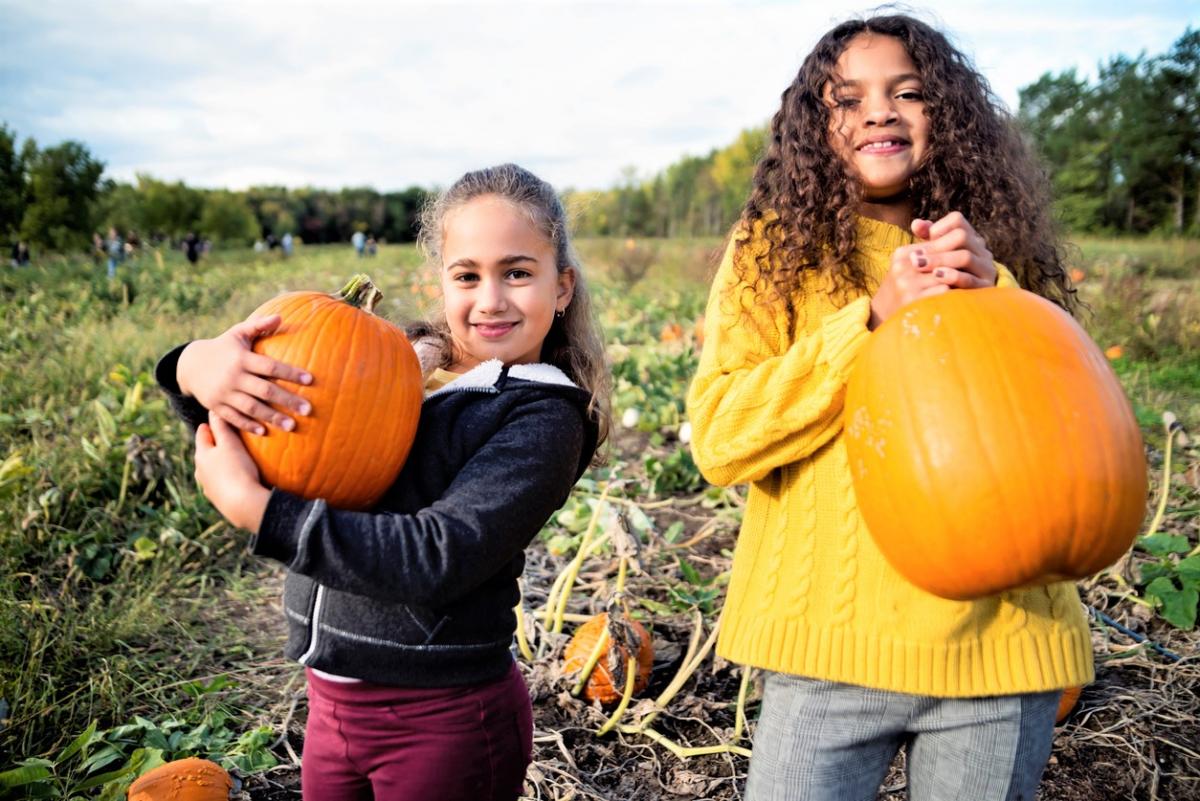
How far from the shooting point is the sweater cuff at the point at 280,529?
1201mm

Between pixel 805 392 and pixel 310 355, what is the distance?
81 cm

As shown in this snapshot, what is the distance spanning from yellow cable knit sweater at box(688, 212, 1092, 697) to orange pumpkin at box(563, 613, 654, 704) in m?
0.90

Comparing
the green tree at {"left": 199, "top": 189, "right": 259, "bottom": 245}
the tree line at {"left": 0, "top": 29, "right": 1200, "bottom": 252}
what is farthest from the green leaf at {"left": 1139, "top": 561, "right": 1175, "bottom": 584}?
the green tree at {"left": 199, "top": 189, "right": 259, "bottom": 245}

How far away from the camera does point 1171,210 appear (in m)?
37.1

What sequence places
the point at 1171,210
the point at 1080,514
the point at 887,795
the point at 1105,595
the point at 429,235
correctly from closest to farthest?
the point at 1080,514, the point at 429,235, the point at 887,795, the point at 1105,595, the point at 1171,210

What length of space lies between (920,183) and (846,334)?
1.55 ft

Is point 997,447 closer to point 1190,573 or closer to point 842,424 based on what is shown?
point 842,424

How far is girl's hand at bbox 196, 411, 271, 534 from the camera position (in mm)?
1237

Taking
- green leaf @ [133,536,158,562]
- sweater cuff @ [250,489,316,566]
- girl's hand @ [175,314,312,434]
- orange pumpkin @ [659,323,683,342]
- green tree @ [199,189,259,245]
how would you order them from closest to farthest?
sweater cuff @ [250,489,316,566] < girl's hand @ [175,314,312,434] < green leaf @ [133,536,158,562] < orange pumpkin @ [659,323,683,342] < green tree @ [199,189,259,245]

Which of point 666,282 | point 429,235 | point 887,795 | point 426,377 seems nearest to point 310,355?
point 426,377

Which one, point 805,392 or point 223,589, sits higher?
point 805,392

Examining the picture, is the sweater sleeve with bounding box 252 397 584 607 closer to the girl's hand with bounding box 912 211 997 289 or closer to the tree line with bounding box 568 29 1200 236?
the girl's hand with bounding box 912 211 997 289

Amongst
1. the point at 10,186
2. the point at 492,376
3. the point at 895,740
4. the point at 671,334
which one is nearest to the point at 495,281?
the point at 492,376

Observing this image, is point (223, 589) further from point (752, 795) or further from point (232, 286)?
point (232, 286)
